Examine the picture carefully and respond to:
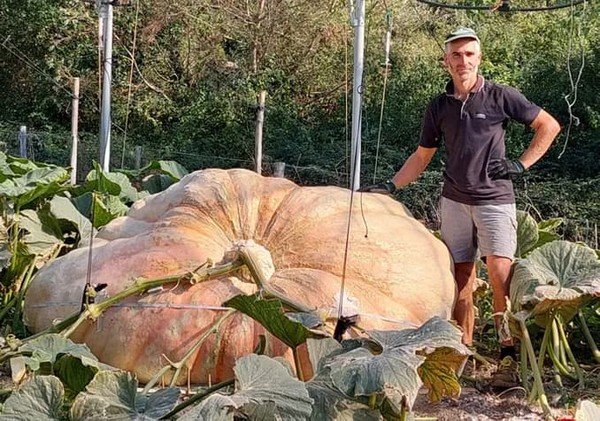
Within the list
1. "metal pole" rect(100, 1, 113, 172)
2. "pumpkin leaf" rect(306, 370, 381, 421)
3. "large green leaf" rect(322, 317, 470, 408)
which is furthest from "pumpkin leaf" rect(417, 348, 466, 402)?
"metal pole" rect(100, 1, 113, 172)

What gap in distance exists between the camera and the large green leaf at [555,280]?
2.78 metres

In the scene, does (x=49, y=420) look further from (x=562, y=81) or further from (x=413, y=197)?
(x=562, y=81)

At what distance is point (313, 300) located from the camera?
9.27 feet

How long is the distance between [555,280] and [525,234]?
812 mm

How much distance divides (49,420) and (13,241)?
6.40ft

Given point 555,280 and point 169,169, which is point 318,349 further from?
point 169,169


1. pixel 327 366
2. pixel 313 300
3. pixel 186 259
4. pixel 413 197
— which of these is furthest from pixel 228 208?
pixel 413 197

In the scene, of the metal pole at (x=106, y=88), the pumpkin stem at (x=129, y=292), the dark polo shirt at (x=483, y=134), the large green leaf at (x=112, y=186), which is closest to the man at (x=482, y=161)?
the dark polo shirt at (x=483, y=134)

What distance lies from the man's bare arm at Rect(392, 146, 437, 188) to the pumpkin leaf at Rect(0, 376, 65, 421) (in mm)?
2046

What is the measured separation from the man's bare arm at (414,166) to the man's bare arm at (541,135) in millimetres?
435

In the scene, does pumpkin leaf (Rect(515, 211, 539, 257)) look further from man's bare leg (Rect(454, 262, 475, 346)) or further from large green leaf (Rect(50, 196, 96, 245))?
large green leaf (Rect(50, 196, 96, 245))

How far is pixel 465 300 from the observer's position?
11.0 feet

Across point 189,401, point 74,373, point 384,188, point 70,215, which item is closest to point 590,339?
point 384,188

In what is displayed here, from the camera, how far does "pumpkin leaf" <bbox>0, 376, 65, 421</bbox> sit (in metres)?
1.86
